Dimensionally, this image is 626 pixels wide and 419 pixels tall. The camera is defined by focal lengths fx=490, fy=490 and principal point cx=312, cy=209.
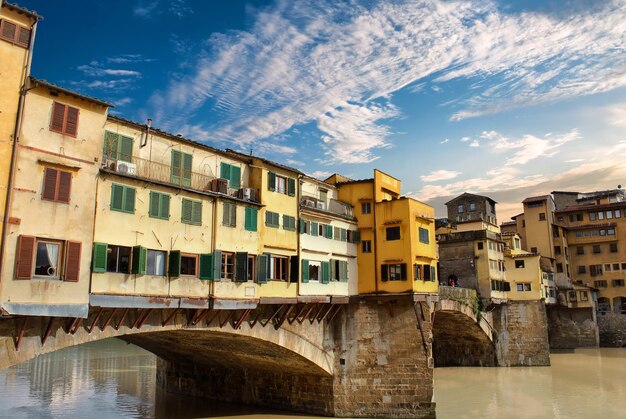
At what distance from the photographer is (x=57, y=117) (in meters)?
17.7

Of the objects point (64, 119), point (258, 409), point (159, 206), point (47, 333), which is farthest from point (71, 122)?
point (258, 409)

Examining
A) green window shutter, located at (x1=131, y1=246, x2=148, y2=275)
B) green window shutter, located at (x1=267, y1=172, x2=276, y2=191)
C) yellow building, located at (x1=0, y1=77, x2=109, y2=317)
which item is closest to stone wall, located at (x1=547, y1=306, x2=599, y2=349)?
green window shutter, located at (x1=267, y1=172, x2=276, y2=191)

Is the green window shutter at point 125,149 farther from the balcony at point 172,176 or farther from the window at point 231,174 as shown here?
the window at point 231,174

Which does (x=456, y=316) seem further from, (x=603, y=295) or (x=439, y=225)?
(x=603, y=295)

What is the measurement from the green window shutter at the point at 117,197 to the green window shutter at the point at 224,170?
19.9 feet

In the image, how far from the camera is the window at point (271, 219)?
84.9ft

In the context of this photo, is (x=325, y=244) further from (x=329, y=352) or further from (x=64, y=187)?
(x=64, y=187)

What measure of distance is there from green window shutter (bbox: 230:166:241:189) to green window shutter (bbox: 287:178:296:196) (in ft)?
10.7

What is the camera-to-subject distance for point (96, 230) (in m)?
18.4

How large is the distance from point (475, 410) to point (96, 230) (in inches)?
1054

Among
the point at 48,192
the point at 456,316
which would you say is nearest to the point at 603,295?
the point at 456,316

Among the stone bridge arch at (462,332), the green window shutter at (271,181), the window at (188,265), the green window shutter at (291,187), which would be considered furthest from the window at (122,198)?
the stone bridge arch at (462,332)

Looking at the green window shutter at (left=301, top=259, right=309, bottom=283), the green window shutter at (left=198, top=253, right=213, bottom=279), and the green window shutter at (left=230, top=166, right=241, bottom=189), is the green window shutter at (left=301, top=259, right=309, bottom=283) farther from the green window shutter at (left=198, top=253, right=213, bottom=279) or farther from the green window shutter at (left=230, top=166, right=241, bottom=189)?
the green window shutter at (left=198, top=253, right=213, bottom=279)

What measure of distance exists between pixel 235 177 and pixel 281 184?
9.97ft
